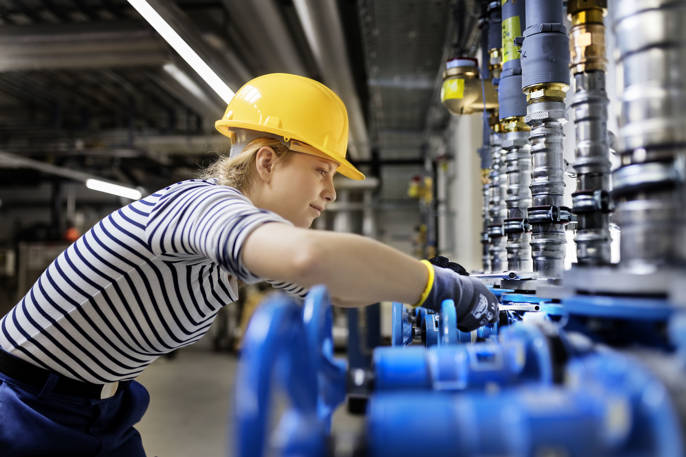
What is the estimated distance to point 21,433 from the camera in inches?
39.4

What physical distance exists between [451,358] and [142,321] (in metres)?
0.73

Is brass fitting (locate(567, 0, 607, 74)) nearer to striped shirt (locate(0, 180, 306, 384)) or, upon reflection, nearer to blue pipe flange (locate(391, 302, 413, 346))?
blue pipe flange (locate(391, 302, 413, 346))

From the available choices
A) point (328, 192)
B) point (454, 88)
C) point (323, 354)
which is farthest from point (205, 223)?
point (454, 88)

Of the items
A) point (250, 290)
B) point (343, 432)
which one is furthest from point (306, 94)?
point (250, 290)

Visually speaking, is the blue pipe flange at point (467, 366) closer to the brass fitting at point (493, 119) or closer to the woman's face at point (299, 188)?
the woman's face at point (299, 188)

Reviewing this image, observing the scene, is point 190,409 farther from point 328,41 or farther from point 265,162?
point 265,162

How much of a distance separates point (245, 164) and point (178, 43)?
5.04 feet

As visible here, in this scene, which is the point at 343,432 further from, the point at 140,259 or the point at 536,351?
the point at 140,259

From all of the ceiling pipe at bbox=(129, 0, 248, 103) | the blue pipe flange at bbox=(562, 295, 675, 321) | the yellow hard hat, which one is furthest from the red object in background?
the blue pipe flange at bbox=(562, 295, 675, 321)

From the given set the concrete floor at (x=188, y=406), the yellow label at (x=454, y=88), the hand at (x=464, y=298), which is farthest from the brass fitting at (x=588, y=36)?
the concrete floor at (x=188, y=406)

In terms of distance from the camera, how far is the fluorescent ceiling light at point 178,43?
2184mm

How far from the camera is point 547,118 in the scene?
1143 mm

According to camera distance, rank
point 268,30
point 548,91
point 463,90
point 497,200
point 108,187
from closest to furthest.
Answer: point 548,91
point 497,200
point 463,90
point 268,30
point 108,187

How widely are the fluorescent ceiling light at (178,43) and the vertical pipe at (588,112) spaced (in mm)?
1860
